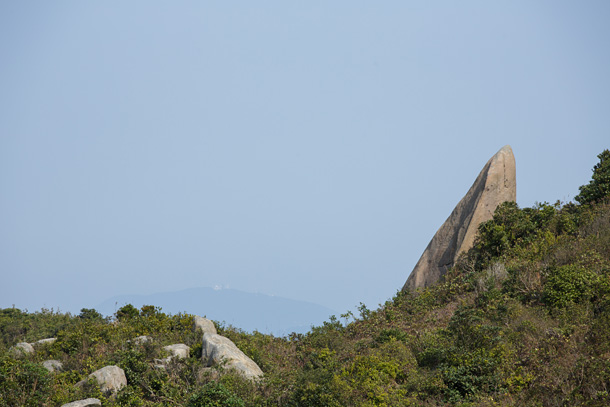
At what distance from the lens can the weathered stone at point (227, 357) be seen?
604 inches

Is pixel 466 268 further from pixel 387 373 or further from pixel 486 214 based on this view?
pixel 387 373

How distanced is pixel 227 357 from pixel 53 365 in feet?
19.6

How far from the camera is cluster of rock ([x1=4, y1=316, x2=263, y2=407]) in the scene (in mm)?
14641

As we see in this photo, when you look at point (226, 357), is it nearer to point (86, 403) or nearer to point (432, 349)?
point (86, 403)

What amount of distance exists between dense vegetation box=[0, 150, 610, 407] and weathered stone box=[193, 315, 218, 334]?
0.43m

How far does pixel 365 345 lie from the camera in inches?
725

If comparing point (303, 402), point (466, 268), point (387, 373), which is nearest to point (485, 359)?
point (387, 373)

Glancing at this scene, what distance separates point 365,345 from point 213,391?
7.04 m

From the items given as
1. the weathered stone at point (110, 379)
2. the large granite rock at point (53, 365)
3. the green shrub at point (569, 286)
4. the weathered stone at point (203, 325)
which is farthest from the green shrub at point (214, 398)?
the green shrub at point (569, 286)

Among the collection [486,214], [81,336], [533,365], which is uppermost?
[486,214]

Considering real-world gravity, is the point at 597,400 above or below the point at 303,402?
below

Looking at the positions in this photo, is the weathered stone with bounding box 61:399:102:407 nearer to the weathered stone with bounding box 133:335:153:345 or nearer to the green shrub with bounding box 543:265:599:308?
the weathered stone with bounding box 133:335:153:345

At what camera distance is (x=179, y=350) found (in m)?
16.7

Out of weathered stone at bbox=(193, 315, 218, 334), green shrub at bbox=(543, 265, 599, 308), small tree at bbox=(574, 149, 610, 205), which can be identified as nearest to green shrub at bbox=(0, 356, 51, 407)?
weathered stone at bbox=(193, 315, 218, 334)
